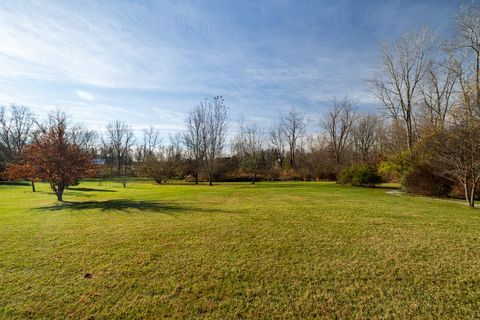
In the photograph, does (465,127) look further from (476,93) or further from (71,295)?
(71,295)

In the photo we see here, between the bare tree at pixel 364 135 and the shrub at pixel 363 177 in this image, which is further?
the bare tree at pixel 364 135

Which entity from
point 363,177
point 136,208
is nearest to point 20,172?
point 136,208

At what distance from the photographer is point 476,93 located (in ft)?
34.8

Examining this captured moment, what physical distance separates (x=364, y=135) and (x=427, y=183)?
2651cm

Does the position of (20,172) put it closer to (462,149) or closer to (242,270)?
(242,270)

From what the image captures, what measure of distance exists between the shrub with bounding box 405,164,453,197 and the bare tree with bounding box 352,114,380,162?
23545 mm

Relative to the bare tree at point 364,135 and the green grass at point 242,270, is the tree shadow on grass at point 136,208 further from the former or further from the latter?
the bare tree at point 364,135

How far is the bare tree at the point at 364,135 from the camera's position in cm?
3603

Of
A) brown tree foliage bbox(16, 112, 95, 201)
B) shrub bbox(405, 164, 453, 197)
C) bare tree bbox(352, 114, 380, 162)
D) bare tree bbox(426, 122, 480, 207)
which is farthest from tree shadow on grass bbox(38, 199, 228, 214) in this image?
bare tree bbox(352, 114, 380, 162)

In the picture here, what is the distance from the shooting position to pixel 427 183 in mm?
12695

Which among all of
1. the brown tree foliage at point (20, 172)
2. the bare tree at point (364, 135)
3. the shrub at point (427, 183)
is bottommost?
the shrub at point (427, 183)

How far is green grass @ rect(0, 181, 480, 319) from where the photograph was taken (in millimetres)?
2463

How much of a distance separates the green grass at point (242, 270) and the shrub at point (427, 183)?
7964 mm

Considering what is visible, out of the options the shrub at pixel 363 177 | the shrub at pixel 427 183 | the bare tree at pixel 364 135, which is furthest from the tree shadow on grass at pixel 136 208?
the bare tree at pixel 364 135
